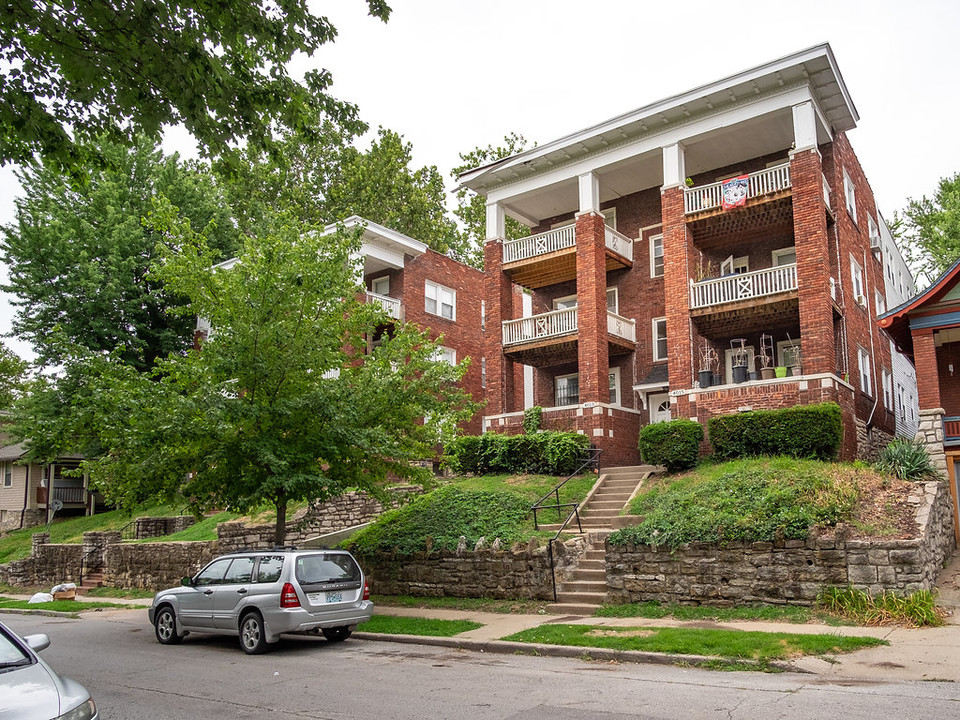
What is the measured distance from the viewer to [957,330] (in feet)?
67.8

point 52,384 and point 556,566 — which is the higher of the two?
point 52,384

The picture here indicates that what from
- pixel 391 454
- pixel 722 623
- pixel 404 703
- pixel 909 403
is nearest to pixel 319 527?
pixel 391 454

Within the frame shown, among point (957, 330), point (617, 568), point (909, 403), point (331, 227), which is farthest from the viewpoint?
point (909, 403)

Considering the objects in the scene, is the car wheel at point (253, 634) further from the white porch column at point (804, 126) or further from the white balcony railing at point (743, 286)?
the white porch column at point (804, 126)

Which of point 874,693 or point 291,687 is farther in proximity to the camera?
point 291,687

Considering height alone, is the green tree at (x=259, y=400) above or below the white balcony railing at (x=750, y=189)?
below

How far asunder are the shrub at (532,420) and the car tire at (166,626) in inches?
499

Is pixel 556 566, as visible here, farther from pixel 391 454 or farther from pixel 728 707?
pixel 728 707

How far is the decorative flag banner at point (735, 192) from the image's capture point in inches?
885

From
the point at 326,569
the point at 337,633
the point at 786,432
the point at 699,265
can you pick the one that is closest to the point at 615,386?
the point at 699,265

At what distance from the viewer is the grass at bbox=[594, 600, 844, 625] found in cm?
1193

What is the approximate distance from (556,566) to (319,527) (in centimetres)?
1004

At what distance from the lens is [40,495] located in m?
40.1

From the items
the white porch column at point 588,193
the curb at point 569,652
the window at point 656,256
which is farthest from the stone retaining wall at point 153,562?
the window at point 656,256
